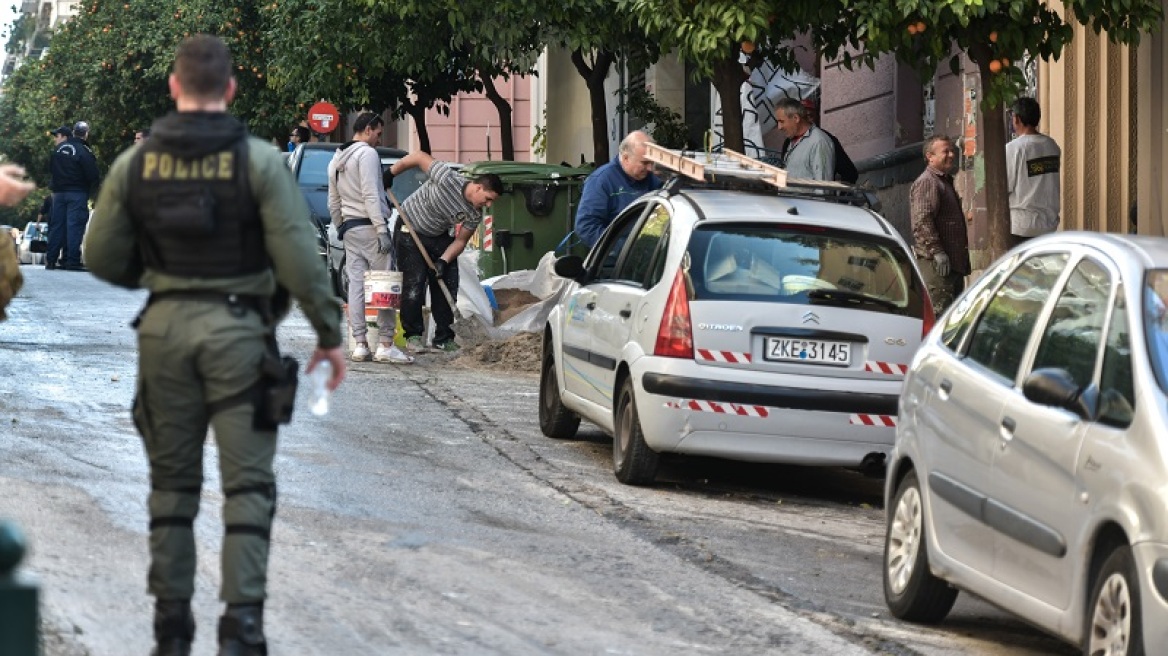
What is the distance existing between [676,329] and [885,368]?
1.05 m

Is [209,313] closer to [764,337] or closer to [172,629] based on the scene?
[172,629]

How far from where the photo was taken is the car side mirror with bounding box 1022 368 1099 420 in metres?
6.25

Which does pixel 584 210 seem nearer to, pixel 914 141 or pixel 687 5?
pixel 687 5

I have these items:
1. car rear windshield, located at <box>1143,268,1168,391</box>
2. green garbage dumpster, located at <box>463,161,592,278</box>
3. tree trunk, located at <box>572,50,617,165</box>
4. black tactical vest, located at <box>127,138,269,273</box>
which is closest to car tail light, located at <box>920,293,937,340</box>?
car rear windshield, located at <box>1143,268,1168,391</box>

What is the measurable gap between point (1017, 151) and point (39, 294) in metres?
11.6

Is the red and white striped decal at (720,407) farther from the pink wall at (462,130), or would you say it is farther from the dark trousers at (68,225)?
the pink wall at (462,130)

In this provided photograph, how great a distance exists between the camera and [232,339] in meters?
5.77

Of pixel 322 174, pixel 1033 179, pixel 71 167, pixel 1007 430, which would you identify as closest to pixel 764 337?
pixel 1007 430

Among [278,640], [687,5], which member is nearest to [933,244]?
[687,5]

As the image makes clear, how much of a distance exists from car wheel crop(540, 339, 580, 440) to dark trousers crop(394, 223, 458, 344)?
4182mm

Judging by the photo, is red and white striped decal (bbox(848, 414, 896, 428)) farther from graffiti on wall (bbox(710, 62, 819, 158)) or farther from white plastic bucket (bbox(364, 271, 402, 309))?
graffiti on wall (bbox(710, 62, 819, 158))

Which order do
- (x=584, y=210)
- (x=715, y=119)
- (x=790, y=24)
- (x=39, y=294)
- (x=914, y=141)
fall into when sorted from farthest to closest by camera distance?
(x=715, y=119)
(x=39, y=294)
(x=914, y=141)
(x=790, y=24)
(x=584, y=210)

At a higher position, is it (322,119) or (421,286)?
(322,119)

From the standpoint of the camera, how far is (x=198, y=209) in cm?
574
